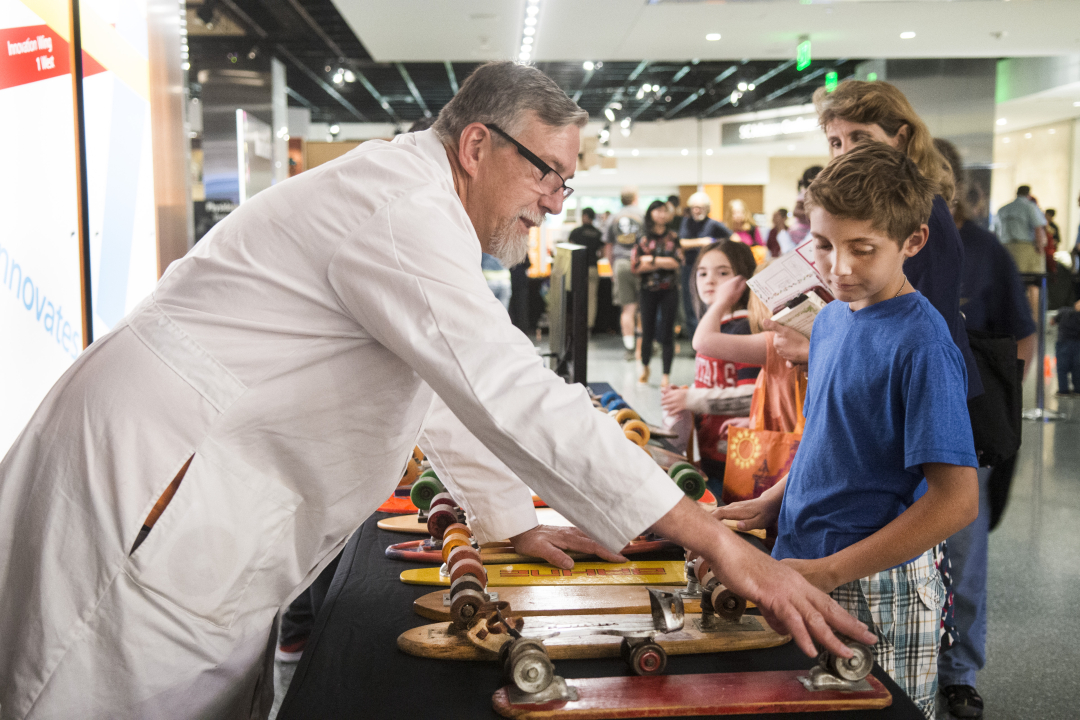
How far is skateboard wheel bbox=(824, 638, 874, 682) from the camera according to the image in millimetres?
994

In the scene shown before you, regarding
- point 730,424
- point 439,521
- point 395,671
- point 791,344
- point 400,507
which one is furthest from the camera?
point 730,424

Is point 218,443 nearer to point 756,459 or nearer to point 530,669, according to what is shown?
point 530,669

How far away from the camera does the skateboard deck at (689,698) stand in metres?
0.96

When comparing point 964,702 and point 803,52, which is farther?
point 803,52

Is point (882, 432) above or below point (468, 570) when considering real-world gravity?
above

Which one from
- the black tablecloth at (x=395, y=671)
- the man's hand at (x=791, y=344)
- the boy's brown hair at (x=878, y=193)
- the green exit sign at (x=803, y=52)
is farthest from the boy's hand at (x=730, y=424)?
the green exit sign at (x=803, y=52)

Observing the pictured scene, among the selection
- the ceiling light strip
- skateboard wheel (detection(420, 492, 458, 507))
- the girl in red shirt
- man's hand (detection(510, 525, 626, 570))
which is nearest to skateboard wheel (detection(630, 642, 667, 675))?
man's hand (detection(510, 525, 626, 570))

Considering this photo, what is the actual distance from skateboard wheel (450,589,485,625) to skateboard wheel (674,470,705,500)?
30.3 inches

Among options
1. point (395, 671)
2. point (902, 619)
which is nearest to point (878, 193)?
point (902, 619)

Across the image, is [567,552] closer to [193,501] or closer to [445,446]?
[445,446]

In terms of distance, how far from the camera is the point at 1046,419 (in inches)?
244

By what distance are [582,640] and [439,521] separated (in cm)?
52

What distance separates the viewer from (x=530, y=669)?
0.98 meters

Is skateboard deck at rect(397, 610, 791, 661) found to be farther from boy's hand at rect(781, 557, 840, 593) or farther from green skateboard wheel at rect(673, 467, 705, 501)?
green skateboard wheel at rect(673, 467, 705, 501)
